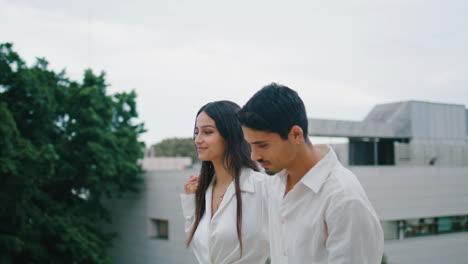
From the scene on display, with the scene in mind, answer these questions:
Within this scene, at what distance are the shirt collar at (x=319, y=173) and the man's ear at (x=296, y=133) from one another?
0.09 metres

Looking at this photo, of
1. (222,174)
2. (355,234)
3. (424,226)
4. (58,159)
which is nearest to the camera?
(355,234)

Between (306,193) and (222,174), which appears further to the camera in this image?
(222,174)

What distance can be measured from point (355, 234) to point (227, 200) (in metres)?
1.03

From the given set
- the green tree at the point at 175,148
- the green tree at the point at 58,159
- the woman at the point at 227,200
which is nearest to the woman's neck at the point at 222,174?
the woman at the point at 227,200

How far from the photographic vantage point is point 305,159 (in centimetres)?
144

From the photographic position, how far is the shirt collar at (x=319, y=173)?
53.4 inches

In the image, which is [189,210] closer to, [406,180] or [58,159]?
[58,159]

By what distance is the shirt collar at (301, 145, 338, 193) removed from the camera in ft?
4.45

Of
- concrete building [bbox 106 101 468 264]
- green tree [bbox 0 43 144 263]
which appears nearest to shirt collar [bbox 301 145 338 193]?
green tree [bbox 0 43 144 263]

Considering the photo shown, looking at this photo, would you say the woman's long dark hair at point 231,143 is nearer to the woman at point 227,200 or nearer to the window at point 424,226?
the woman at point 227,200

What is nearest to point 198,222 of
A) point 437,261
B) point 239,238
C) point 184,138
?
point 239,238

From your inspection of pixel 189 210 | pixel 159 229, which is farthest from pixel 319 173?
pixel 159 229

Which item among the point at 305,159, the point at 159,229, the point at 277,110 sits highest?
the point at 277,110

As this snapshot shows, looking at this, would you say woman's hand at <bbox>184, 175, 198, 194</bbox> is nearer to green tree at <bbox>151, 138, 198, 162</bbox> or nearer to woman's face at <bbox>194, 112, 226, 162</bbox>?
woman's face at <bbox>194, 112, 226, 162</bbox>
